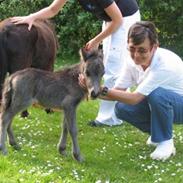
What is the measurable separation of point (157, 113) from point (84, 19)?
7.62 meters

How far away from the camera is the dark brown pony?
7.04 metres

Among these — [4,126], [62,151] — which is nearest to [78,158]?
[62,151]

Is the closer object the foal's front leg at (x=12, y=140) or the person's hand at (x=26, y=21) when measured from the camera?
the foal's front leg at (x=12, y=140)

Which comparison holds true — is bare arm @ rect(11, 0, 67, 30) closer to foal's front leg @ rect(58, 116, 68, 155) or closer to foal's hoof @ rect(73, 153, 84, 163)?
foal's front leg @ rect(58, 116, 68, 155)

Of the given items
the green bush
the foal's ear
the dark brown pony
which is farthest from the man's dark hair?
the green bush

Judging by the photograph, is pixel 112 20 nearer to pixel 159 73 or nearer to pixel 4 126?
pixel 159 73

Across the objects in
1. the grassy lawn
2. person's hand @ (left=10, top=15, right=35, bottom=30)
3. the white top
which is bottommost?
the grassy lawn

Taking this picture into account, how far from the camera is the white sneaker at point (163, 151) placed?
20.9 feet

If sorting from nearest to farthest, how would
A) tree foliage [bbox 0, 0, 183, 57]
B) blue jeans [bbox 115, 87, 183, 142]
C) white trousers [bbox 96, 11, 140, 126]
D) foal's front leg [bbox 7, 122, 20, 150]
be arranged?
1. blue jeans [bbox 115, 87, 183, 142]
2. foal's front leg [bbox 7, 122, 20, 150]
3. white trousers [bbox 96, 11, 140, 126]
4. tree foliage [bbox 0, 0, 183, 57]

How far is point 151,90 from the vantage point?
20.3 ft

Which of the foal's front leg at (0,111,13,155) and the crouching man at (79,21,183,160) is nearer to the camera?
the crouching man at (79,21,183,160)

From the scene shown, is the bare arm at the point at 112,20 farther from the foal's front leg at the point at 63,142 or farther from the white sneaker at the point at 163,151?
the white sneaker at the point at 163,151

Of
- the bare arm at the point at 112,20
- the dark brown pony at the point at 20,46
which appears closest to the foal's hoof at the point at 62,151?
the bare arm at the point at 112,20

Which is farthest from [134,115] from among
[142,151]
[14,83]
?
[14,83]
